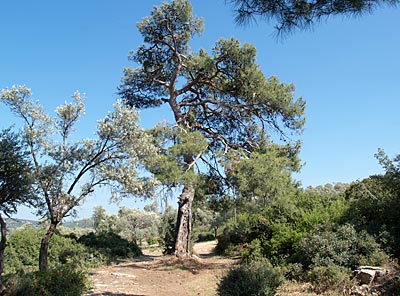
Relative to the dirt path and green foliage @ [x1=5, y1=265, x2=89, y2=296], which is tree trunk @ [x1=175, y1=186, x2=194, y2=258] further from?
green foliage @ [x1=5, y1=265, x2=89, y2=296]

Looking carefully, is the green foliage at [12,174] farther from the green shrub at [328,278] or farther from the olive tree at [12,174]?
the green shrub at [328,278]

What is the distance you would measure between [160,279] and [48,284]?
4228 mm

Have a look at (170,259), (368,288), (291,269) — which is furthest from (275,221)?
(368,288)

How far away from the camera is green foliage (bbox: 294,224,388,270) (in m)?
7.74

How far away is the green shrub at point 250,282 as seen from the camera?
5812 mm

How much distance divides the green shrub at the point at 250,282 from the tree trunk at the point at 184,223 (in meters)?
7.65

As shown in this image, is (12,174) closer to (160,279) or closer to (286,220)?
(160,279)

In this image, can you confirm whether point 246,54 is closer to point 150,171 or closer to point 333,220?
point 150,171

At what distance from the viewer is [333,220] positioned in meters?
9.78

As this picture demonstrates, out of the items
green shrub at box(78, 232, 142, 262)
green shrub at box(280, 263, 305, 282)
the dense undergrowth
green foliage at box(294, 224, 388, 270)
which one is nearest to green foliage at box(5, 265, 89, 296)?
the dense undergrowth

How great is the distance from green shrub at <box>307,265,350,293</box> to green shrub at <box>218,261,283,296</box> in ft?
4.84

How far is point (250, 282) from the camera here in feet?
19.1

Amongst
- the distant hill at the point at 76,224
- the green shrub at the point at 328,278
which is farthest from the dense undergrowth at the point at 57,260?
the green shrub at the point at 328,278

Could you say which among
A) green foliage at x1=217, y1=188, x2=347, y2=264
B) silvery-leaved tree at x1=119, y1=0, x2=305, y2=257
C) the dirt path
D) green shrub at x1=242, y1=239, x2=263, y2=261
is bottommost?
the dirt path
